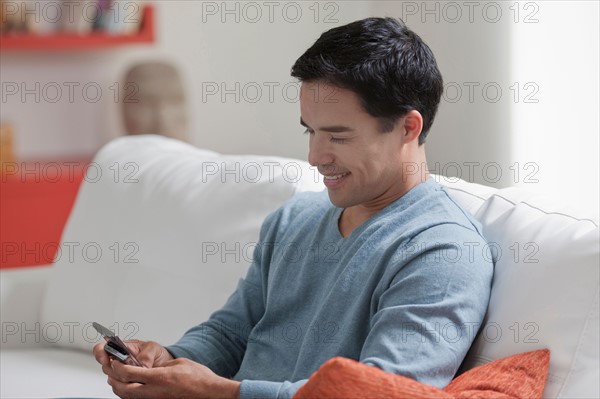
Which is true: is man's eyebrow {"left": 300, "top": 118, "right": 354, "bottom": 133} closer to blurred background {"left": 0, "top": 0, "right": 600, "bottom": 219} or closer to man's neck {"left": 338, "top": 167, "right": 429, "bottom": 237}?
man's neck {"left": 338, "top": 167, "right": 429, "bottom": 237}

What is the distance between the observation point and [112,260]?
2205 millimetres

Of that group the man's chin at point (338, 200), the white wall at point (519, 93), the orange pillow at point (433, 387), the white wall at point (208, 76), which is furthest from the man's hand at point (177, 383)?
the white wall at point (208, 76)

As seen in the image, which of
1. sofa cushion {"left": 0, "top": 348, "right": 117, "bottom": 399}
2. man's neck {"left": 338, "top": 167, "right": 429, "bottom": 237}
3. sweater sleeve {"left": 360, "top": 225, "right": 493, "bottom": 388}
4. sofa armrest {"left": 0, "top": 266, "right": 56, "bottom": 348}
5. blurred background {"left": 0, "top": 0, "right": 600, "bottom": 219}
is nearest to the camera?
sweater sleeve {"left": 360, "top": 225, "right": 493, "bottom": 388}

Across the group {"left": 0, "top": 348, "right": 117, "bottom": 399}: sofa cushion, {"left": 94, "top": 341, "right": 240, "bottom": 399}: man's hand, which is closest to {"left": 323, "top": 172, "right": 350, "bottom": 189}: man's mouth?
{"left": 94, "top": 341, "right": 240, "bottom": 399}: man's hand

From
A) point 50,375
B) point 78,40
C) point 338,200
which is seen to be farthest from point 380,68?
point 78,40

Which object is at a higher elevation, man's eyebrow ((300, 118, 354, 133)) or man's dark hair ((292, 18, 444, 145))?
man's dark hair ((292, 18, 444, 145))

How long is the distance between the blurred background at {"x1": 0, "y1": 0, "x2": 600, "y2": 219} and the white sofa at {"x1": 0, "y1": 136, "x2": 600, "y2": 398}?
3.99ft

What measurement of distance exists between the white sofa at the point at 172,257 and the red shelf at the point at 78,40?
1.72 m

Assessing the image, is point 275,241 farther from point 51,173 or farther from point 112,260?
point 51,173

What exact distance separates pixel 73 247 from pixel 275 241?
736 millimetres

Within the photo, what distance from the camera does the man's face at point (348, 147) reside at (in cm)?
149

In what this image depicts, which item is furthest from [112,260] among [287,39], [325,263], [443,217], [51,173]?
[287,39]

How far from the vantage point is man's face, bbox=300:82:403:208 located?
149 centimetres

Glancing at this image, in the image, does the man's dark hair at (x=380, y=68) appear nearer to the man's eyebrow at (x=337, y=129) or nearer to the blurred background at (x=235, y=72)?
the man's eyebrow at (x=337, y=129)
